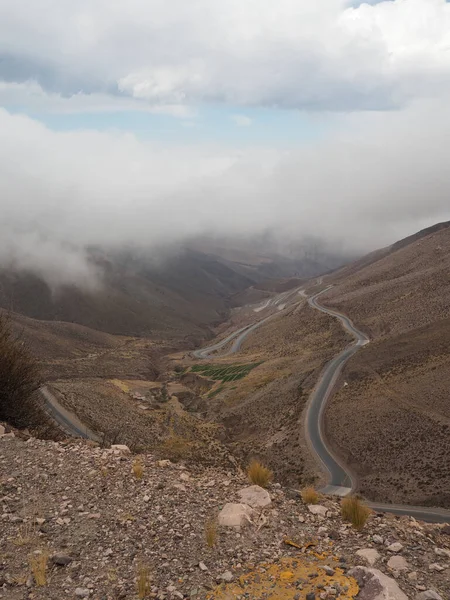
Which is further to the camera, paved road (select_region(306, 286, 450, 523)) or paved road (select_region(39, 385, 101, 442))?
paved road (select_region(39, 385, 101, 442))

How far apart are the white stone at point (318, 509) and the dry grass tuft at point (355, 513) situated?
41 cm

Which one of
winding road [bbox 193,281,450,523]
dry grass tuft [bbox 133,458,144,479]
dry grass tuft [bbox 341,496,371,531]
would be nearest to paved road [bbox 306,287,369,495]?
winding road [bbox 193,281,450,523]

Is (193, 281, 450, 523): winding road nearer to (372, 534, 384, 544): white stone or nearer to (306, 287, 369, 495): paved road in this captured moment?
(306, 287, 369, 495): paved road

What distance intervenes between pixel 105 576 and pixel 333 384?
59.6m

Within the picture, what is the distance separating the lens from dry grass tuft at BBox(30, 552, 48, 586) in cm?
619

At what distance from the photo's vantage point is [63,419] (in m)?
48.1

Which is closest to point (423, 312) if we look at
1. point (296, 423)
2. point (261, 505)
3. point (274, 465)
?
point (296, 423)

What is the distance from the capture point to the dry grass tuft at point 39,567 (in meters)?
6.19

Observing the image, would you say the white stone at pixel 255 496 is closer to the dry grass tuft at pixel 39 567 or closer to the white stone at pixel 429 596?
the white stone at pixel 429 596

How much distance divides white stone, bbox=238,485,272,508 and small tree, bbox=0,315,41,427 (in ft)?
30.5

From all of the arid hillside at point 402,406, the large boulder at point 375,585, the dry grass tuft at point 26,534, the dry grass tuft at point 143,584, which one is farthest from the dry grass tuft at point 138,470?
the arid hillside at point 402,406

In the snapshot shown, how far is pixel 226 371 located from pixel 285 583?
88928mm

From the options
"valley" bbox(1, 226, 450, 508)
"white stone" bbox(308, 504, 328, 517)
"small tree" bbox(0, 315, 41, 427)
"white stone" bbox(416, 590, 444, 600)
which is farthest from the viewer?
"valley" bbox(1, 226, 450, 508)

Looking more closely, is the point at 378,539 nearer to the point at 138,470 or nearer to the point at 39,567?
the point at 138,470
